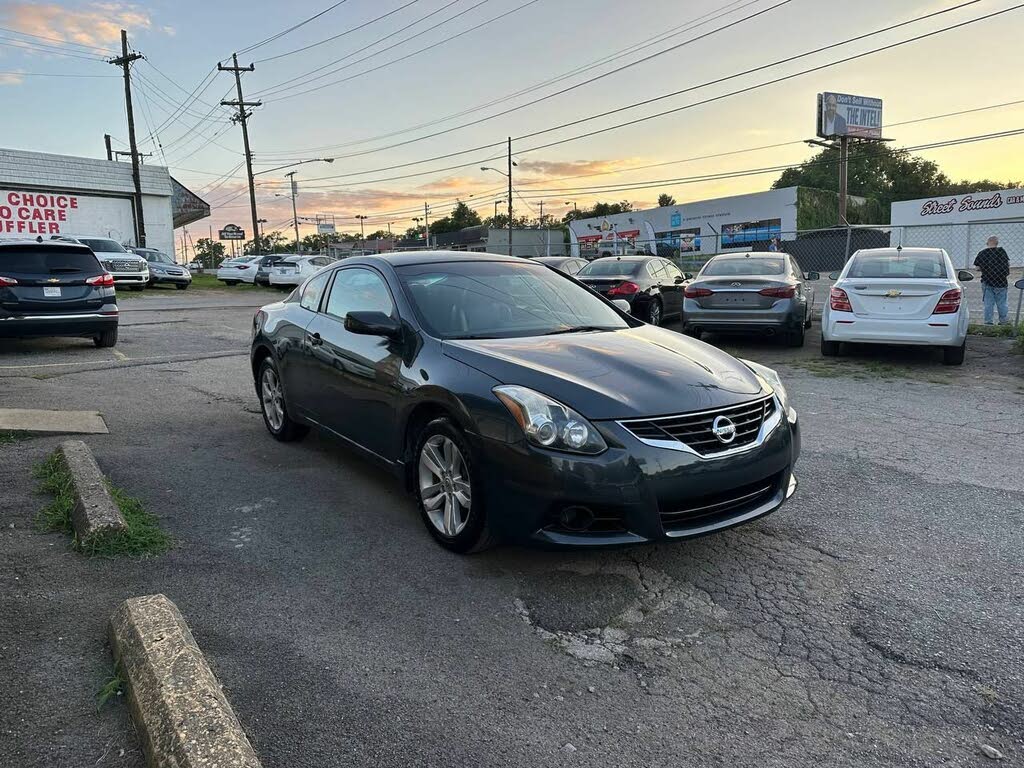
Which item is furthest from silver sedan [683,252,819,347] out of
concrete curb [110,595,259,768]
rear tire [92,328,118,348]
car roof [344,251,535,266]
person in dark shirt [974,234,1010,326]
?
concrete curb [110,595,259,768]

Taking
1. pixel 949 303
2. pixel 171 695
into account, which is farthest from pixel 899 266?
pixel 171 695

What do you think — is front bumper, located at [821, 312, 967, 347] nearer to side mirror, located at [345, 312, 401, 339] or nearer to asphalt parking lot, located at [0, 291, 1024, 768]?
asphalt parking lot, located at [0, 291, 1024, 768]

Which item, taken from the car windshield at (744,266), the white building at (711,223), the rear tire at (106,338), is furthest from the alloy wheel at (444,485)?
the white building at (711,223)

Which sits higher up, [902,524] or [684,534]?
[684,534]

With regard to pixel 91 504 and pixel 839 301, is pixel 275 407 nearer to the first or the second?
pixel 91 504

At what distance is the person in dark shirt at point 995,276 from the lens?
1287cm

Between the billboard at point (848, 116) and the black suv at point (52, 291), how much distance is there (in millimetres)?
52589

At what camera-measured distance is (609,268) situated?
541 inches

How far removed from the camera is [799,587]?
355 centimetres

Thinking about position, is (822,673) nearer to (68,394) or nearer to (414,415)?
(414,415)

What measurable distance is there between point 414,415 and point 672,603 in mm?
1687

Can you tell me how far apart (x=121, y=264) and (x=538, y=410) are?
1035 inches

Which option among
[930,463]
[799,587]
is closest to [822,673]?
[799,587]

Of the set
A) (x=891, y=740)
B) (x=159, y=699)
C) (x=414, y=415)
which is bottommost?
(x=891, y=740)
